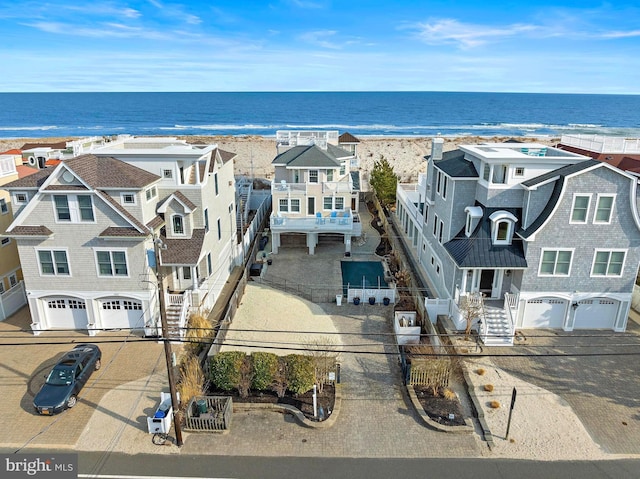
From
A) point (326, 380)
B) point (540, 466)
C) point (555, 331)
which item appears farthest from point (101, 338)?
point (555, 331)

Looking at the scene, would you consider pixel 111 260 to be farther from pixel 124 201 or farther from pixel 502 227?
pixel 502 227

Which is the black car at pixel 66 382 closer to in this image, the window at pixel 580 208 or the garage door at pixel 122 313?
the garage door at pixel 122 313

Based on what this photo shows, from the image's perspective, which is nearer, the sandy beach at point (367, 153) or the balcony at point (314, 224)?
the balcony at point (314, 224)

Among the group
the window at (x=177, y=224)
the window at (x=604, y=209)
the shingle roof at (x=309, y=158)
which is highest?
the shingle roof at (x=309, y=158)

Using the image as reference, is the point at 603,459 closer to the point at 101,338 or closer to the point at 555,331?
the point at 555,331

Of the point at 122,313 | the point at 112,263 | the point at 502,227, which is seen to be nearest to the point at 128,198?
the point at 112,263

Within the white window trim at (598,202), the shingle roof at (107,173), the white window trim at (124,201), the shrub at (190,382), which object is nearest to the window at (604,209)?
the white window trim at (598,202)

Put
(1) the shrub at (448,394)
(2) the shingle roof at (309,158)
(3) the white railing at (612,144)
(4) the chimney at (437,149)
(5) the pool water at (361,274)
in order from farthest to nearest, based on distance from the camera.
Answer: (2) the shingle roof at (309,158) < (3) the white railing at (612,144) < (5) the pool water at (361,274) < (4) the chimney at (437,149) < (1) the shrub at (448,394)
